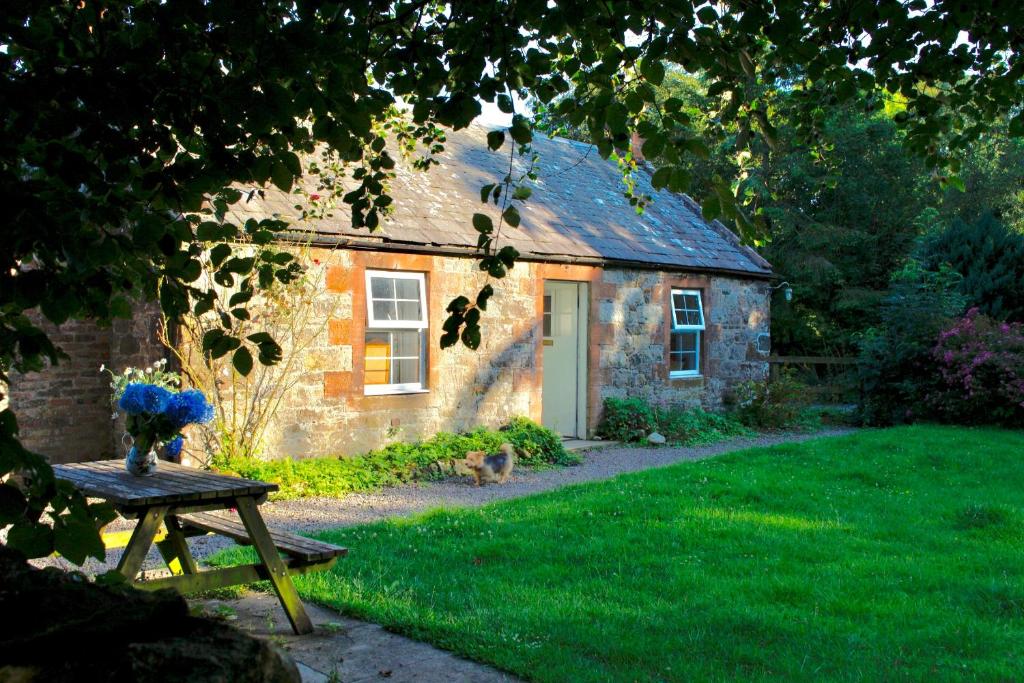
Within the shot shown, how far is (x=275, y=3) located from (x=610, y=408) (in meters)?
11.3

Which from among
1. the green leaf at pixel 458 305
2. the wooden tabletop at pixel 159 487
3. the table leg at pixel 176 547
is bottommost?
the table leg at pixel 176 547

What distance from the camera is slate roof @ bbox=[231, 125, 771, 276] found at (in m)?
10.9

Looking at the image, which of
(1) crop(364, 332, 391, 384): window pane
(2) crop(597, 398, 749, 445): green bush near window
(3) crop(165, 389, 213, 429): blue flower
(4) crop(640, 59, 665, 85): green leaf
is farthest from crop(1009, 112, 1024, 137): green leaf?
(2) crop(597, 398, 749, 445): green bush near window

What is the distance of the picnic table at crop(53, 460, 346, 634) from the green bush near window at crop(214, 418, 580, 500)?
156 inches

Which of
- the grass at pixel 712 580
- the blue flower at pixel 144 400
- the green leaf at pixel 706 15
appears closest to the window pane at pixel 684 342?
the grass at pixel 712 580

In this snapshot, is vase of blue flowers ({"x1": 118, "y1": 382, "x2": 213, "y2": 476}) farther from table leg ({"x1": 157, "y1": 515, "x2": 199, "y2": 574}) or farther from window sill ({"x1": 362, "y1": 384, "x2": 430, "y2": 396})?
window sill ({"x1": 362, "y1": 384, "x2": 430, "y2": 396})

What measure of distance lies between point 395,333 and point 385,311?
1.10 feet

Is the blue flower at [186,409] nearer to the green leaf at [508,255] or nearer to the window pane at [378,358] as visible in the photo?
the green leaf at [508,255]

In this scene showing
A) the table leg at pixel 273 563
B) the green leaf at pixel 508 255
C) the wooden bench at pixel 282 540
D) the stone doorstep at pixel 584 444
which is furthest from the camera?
the stone doorstep at pixel 584 444

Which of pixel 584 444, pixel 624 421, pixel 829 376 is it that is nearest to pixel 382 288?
pixel 584 444

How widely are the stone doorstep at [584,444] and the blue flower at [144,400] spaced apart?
7979mm

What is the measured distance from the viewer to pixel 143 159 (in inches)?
103

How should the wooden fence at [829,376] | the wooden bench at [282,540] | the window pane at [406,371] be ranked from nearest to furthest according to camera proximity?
the wooden bench at [282,540] → the window pane at [406,371] → the wooden fence at [829,376]

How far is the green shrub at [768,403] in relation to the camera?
15.9m
